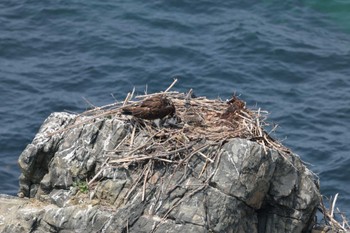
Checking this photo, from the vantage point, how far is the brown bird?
9.57m

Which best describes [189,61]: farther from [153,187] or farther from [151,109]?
[153,187]

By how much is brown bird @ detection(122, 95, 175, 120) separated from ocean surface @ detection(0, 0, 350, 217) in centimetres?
635

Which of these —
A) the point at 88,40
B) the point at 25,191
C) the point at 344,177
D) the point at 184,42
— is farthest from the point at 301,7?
the point at 25,191

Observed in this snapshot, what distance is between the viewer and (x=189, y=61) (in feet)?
68.1

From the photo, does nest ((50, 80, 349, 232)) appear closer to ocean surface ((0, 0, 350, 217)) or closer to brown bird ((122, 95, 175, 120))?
brown bird ((122, 95, 175, 120))

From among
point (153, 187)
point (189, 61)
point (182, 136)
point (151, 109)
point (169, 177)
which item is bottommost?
point (153, 187)

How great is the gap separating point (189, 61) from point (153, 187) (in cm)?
1171

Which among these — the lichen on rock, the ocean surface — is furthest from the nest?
the ocean surface

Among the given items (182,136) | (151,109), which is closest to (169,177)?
(182,136)

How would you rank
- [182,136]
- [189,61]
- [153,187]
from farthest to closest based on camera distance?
[189,61] → [182,136] → [153,187]

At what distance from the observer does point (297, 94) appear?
1969cm

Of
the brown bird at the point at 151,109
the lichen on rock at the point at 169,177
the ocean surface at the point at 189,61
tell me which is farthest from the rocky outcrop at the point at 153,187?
the ocean surface at the point at 189,61

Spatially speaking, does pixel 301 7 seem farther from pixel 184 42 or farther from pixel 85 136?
pixel 85 136

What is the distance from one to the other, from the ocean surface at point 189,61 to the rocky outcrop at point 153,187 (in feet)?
19.1
